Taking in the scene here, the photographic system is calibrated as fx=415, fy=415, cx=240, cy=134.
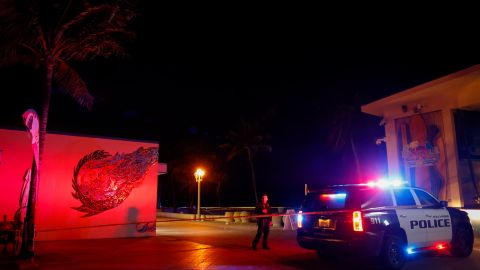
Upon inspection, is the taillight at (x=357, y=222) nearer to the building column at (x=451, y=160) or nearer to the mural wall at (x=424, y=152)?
the building column at (x=451, y=160)

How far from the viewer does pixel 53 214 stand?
1488 centimetres

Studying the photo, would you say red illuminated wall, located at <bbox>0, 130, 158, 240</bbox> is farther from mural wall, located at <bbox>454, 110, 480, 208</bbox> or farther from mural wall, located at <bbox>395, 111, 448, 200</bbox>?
mural wall, located at <bbox>454, 110, 480, 208</bbox>

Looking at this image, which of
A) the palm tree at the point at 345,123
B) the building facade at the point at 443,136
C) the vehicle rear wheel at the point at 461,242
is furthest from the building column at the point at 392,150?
the palm tree at the point at 345,123

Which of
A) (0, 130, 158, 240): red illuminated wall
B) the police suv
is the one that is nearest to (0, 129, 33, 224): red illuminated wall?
(0, 130, 158, 240): red illuminated wall

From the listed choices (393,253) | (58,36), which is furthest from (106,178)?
(393,253)

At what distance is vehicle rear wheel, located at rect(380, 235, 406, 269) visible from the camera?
8.74 meters

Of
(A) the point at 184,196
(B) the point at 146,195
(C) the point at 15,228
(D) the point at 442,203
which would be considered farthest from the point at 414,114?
(A) the point at 184,196

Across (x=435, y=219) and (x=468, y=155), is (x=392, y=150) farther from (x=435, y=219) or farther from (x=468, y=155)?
(x=435, y=219)

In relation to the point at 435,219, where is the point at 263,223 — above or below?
below

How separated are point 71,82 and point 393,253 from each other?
385 inches

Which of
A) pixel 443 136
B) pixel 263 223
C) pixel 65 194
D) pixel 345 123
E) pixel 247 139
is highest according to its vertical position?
pixel 345 123

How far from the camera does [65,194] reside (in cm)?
1513

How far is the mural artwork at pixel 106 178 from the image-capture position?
15.5 meters

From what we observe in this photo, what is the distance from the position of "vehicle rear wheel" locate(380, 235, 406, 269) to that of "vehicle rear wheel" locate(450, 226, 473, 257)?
230 cm
